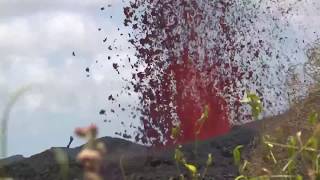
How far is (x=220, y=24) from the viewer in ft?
26.3

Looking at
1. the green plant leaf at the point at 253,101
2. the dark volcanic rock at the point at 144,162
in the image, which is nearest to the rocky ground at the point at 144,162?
the dark volcanic rock at the point at 144,162

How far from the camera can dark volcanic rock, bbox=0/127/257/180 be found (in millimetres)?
5492

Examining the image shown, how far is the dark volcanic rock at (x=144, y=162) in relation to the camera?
5.49 m

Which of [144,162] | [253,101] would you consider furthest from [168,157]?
[253,101]

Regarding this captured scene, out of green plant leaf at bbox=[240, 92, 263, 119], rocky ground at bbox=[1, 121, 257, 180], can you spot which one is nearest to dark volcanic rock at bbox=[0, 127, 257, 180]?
rocky ground at bbox=[1, 121, 257, 180]

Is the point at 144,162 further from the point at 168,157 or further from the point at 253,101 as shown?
the point at 253,101

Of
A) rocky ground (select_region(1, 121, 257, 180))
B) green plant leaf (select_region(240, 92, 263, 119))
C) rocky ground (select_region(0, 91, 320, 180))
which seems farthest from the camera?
rocky ground (select_region(1, 121, 257, 180))

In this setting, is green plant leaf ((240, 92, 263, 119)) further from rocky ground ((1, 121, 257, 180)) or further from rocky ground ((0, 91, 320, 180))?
rocky ground ((1, 121, 257, 180))

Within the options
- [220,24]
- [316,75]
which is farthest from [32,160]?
[316,75]

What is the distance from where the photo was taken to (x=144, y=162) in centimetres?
615

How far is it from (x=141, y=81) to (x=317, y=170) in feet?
19.5

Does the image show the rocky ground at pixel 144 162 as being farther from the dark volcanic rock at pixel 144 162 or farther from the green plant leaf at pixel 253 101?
the green plant leaf at pixel 253 101

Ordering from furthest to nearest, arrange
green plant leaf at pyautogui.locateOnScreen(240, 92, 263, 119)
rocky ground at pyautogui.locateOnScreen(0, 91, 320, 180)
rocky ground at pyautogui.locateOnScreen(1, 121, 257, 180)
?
rocky ground at pyautogui.locateOnScreen(1, 121, 257, 180), rocky ground at pyautogui.locateOnScreen(0, 91, 320, 180), green plant leaf at pyautogui.locateOnScreen(240, 92, 263, 119)

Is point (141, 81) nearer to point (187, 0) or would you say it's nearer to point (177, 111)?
point (177, 111)
